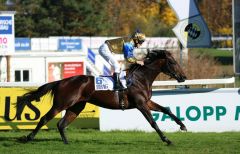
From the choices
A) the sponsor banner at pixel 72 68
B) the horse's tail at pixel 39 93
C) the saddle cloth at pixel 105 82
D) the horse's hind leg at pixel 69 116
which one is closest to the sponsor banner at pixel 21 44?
the sponsor banner at pixel 72 68

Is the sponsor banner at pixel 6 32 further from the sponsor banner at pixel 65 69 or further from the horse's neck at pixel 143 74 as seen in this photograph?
the horse's neck at pixel 143 74

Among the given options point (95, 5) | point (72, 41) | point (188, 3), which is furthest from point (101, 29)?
point (188, 3)

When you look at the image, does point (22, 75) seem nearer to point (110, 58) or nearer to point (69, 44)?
point (69, 44)

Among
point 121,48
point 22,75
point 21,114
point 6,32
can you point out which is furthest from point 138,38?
point 22,75

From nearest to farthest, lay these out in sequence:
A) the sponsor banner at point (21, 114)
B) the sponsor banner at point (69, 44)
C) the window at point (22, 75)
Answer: the sponsor banner at point (21, 114), the window at point (22, 75), the sponsor banner at point (69, 44)

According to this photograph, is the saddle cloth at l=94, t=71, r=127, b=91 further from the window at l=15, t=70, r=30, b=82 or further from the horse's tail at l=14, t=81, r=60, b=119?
the window at l=15, t=70, r=30, b=82

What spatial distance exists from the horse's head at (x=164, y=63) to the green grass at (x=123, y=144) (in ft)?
4.26

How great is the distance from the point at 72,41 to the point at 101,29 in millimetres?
22013

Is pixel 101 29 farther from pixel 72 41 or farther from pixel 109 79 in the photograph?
pixel 109 79

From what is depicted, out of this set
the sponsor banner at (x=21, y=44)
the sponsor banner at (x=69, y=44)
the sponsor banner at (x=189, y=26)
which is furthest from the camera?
the sponsor banner at (x=69, y=44)

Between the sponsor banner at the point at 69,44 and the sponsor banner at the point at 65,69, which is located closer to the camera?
the sponsor banner at the point at 65,69

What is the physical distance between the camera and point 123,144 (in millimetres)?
12023

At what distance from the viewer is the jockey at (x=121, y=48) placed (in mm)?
12172

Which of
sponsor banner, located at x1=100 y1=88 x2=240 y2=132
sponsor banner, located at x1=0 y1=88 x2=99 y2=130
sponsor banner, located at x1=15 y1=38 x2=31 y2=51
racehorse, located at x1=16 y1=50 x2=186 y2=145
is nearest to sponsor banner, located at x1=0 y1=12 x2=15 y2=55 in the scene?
sponsor banner, located at x1=0 y1=88 x2=99 y2=130
